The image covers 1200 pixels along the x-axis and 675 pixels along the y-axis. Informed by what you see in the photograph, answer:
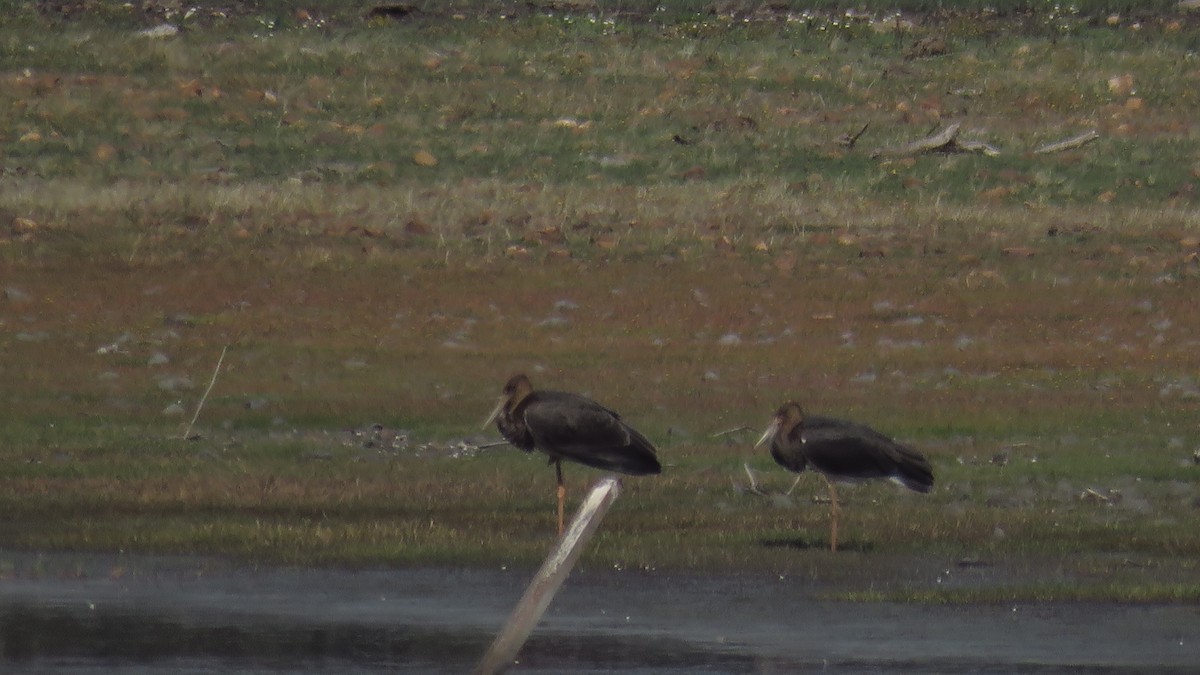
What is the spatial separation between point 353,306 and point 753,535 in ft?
35.4

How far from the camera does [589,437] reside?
1408cm

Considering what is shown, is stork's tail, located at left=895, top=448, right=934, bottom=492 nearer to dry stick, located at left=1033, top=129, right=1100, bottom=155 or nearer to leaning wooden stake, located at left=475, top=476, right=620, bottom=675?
leaning wooden stake, located at left=475, top=476, right=620, bottom=675

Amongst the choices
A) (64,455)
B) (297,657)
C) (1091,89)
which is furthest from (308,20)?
(297,657)

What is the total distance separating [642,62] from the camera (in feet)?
126

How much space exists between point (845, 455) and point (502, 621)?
9.12 ft

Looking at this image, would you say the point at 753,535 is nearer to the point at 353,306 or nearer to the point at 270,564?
the point at 270,564

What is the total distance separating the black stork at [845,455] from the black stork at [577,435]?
2.56 feet

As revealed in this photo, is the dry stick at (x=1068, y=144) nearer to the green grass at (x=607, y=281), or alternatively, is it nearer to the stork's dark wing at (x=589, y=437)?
the green grass at (x=607, y=281)

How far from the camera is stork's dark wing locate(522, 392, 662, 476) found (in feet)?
46.2

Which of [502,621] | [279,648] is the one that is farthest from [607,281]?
[279,648]

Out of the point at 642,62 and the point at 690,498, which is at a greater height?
the point at 690,498

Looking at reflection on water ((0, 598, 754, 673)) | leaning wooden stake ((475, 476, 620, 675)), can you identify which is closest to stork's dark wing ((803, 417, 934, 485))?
reflection on water ((0, 598, 754, 673))

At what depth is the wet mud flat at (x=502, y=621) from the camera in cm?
1081

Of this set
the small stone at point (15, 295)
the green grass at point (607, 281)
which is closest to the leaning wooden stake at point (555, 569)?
the green grass at point (607, 281)
